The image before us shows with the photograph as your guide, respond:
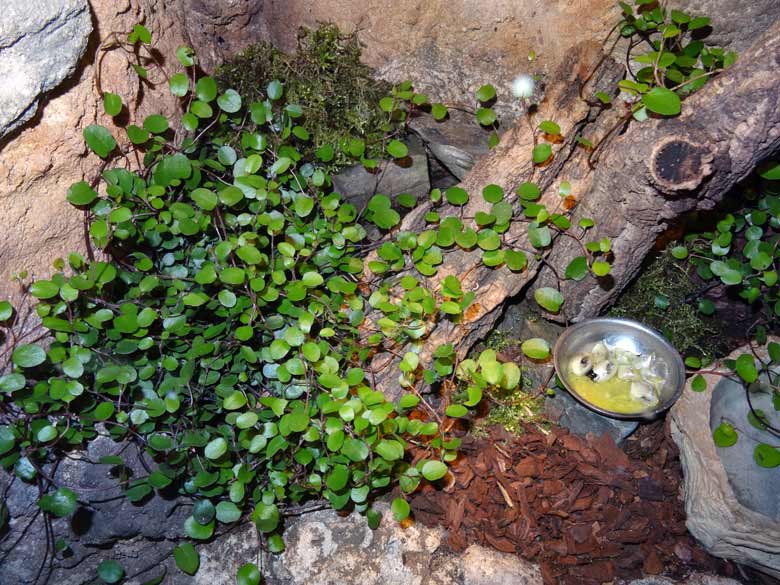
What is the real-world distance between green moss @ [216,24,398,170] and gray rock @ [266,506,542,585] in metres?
1.60

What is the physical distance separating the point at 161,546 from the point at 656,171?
7.59 ft

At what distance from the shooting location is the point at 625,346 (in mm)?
2686

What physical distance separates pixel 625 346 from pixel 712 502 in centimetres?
73

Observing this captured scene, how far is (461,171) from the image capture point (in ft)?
9.50

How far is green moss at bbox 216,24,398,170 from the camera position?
2.72 m

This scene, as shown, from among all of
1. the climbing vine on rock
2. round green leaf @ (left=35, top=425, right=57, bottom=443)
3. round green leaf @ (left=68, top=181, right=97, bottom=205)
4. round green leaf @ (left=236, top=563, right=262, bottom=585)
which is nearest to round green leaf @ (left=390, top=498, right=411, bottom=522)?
the climbing vine on rock

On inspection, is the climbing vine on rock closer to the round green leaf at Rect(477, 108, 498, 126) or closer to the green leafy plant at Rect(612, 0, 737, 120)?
the round green leaf at Rect(477, 108, 498, 126)

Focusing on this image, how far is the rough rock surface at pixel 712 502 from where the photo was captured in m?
2.24

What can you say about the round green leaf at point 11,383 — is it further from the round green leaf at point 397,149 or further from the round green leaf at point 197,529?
the round green leaf at point 397,149

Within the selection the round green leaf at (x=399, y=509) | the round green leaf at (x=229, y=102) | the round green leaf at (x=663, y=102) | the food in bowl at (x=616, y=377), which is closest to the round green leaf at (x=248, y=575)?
the round green leaf at (x=399, y=509)

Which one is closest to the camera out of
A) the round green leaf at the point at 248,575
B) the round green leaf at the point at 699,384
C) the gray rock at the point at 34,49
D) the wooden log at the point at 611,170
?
the gray rock at the point at 34,49

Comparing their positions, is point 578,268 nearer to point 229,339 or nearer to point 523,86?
point 523,86

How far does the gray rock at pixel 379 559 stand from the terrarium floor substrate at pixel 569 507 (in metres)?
0.06

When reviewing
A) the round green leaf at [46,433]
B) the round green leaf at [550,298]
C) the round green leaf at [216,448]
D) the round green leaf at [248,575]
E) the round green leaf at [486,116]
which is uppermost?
the round green leaf at [486,116]
